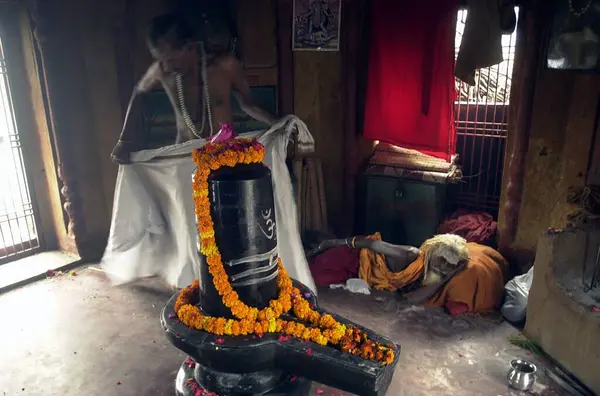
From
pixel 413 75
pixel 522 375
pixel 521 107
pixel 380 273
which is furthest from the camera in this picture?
pixel 413 75

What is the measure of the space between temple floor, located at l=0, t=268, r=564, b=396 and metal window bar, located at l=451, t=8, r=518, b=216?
231 cm

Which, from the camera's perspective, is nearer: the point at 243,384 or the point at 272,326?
the point at 272,326

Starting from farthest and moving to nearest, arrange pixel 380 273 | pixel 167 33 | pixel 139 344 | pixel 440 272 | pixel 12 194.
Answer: pixel 12 194 < pixel 380 273 < pixel 440 272 < pixel 167 33 < pixel 139 344

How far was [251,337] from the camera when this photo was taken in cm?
288

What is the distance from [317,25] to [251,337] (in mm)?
3985

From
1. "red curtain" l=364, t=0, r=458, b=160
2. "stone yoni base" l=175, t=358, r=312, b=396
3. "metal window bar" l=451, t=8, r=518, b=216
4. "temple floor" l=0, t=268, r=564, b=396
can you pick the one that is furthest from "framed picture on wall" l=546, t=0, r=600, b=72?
"stone yoni base" l=175, t=358, r=312, b=396

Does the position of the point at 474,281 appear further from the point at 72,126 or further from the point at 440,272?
the point at 72,126

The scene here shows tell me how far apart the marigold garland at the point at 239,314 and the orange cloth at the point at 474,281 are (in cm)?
205

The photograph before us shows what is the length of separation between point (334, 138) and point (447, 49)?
5.67 feet

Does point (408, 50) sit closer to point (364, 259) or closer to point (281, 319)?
point (364, 259)

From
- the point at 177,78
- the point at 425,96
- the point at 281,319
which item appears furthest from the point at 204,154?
the point at 425,96

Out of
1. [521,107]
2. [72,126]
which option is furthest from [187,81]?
[521,107]

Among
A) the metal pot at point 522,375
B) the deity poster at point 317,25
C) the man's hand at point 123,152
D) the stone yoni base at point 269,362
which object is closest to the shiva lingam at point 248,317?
the stone yoni base at point 269,362

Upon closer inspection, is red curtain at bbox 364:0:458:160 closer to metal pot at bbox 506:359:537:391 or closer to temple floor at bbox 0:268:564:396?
temple floor at bbox 0:268:564:396
